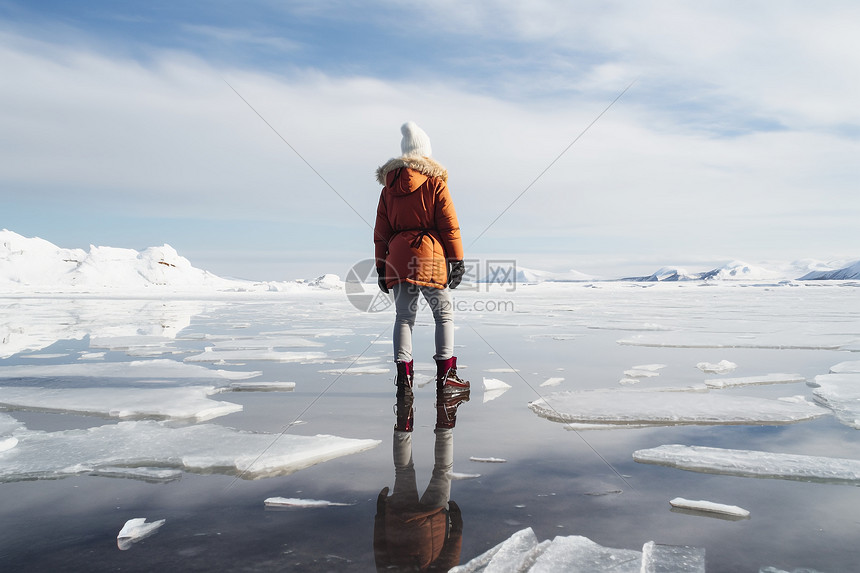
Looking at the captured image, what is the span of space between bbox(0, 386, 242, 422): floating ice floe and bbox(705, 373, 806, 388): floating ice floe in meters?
2.84

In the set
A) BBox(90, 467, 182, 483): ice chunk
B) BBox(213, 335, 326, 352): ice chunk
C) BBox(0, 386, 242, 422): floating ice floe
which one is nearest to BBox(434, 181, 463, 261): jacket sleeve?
BBox(0, 386, 242, 422): floating ice floe

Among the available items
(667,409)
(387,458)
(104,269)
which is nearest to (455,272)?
(667,409)

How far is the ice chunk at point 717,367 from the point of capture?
13.1ft

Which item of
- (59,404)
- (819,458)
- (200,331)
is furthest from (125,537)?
(200,331)

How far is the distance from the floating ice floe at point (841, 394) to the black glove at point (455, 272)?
212 cm

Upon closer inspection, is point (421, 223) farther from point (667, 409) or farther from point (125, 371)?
point (125, 371)

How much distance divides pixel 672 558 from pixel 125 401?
→ 9.21 feet

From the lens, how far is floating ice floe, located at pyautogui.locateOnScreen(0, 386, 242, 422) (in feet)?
9.04

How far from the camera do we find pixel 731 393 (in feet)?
10.4

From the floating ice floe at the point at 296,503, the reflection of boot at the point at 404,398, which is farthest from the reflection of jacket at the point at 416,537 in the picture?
the reflection of boot at the point at 404,398

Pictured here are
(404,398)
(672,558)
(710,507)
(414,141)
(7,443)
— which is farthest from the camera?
(414,141)

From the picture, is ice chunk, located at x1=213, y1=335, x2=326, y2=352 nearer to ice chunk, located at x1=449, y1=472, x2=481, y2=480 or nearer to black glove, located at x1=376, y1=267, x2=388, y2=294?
black glove, located at x1=376, y1=267, x2=388, y2=294

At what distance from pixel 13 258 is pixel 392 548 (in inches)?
2045

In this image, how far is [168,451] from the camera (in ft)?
6.84
